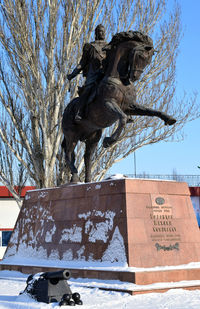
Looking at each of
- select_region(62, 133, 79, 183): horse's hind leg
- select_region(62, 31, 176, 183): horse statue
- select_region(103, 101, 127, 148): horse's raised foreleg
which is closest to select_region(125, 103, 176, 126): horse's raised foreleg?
select_region(62, 31, 176, 183): horse statue

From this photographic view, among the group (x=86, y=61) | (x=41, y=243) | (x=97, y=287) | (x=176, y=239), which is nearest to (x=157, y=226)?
(x=176, y=239)

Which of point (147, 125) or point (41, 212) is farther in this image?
point (147, 125)

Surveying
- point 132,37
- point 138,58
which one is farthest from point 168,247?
point 132,37

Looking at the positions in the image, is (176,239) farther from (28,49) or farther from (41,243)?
(28,49)

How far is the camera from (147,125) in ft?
51.9

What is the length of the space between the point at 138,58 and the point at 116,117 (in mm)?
1012

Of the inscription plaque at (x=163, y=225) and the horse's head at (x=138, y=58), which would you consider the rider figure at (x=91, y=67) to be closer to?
the horse's head at (x=138, y=58)

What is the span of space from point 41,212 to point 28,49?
24.2 feet

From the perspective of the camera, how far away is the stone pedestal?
641 cm

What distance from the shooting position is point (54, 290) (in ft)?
16.5

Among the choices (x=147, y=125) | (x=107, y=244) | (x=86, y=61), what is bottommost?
(x=107, y=244)

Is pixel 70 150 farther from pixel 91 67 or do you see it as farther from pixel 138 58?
pixel 138 58

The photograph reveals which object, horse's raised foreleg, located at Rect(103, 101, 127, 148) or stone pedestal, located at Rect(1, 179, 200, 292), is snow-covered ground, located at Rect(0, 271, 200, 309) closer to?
stone pedestal, located at Rect(1, 179, 200, 292)

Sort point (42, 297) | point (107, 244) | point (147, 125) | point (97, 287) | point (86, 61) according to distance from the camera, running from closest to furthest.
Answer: point (42, 297) < point (97, 287) < point (107, 244) < point (86, 61) < point (147, 125)
